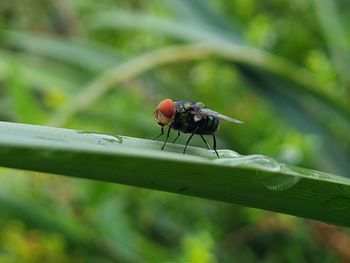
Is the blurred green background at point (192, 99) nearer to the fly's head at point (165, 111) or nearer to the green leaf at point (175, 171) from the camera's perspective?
the fly's head at point (165, 111)

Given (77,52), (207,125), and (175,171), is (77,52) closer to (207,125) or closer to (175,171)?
(207,125)

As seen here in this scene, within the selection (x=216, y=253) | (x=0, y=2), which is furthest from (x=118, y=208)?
(x=0, y=2)

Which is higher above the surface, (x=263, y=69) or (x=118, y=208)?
(x=263, y=69)

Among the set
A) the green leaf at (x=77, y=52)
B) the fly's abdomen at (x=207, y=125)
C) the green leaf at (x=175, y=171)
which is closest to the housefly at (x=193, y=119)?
the fly's abdomen at (x=207, y=125)

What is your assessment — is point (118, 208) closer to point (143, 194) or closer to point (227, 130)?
point (143, 194)

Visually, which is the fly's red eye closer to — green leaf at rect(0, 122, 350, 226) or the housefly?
the housefly

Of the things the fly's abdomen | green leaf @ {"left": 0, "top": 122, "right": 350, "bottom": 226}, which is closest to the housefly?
the fly's abdomen

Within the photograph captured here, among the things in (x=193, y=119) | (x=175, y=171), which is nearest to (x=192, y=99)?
(x=193, y=119)
